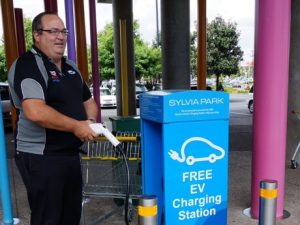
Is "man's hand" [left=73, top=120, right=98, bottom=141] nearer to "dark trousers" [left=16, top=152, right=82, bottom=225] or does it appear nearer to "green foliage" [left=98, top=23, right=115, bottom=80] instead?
"dark trousers" [left=16, top=152, right=82, bottom=225]

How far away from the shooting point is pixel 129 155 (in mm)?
3768

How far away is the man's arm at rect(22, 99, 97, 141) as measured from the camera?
2.32 m

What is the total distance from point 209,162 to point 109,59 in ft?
102

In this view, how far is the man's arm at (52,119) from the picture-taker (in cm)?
232

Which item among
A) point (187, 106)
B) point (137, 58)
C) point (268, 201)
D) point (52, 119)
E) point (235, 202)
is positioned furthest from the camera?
point (137, 58)

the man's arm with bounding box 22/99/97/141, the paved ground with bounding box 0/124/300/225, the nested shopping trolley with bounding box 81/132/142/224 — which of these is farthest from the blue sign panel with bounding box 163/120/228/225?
the paved ground with bounding box 0/124/300/225

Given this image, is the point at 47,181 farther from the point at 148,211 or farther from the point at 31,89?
the point at 148,211

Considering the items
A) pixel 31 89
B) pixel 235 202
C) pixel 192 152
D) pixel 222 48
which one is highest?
pixel 222 48

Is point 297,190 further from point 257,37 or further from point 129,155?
point 129,155

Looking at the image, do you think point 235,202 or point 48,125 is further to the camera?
point 235,202

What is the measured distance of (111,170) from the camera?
3.89 m

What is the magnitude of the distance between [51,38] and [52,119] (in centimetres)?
58

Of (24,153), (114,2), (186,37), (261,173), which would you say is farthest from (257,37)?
(114,2)

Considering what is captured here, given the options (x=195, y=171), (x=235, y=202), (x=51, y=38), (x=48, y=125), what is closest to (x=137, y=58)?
(x=235, y=202)
